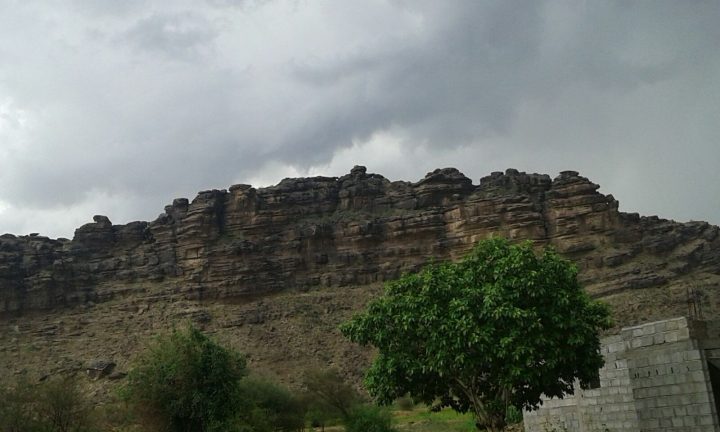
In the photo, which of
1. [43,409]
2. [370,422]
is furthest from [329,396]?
[43,409]

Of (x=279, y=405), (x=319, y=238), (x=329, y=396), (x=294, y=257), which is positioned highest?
(x=319, y=238)

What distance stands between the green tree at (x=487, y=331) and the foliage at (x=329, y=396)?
107ft

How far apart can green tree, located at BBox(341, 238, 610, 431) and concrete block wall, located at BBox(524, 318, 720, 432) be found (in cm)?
107

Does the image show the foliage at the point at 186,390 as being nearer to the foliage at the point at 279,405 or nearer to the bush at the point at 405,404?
the foliage at the point at 279,405

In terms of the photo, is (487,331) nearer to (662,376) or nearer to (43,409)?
(662,376)

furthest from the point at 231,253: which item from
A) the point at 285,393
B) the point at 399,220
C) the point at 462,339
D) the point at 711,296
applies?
the point at 462,339

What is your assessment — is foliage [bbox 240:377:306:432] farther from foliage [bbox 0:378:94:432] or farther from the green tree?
the green tree

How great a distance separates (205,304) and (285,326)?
11480 mm

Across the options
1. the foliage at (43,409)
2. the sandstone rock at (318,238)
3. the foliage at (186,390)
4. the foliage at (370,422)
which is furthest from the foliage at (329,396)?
the sandstone rock at (318,238)

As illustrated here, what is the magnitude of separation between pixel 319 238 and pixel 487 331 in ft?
230

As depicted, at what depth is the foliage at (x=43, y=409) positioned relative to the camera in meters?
27.9

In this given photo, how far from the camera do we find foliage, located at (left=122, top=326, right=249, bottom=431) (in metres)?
29.1

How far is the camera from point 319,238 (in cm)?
8506

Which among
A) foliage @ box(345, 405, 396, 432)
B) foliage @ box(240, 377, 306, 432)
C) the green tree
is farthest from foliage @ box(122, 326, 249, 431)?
the green tree
